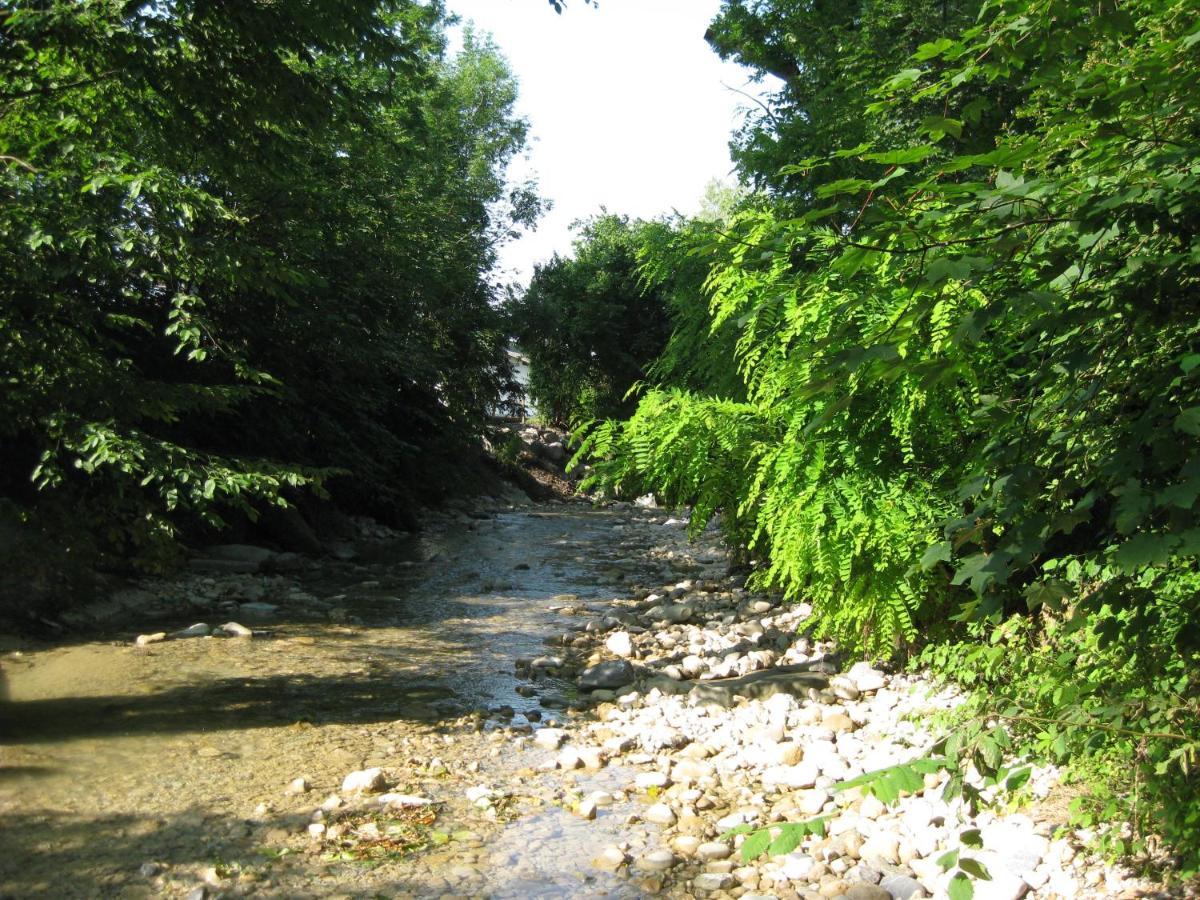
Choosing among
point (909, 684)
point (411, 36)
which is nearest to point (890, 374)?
point (909, 684)

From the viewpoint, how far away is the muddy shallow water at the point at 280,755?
4078 millimetres

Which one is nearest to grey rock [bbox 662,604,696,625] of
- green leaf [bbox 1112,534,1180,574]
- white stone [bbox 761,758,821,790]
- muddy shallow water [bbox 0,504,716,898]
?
muddy shallow water [bbox 0,504,716,898]

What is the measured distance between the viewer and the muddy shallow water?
4078mm

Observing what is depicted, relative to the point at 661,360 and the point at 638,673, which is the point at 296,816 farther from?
the point at 661,360

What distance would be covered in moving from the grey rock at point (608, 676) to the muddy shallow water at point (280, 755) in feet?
0.52

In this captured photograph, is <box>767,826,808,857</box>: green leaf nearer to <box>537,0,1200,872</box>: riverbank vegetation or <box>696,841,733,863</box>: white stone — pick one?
<box>537,0,1200,872</box>: riverbank vegetation

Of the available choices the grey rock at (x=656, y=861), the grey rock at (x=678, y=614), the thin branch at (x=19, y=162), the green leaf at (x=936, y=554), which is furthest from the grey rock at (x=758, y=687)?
the thin branch at (x=19, y=162)

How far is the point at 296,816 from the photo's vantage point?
15.1 feet

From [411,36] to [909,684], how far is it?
13.8 m

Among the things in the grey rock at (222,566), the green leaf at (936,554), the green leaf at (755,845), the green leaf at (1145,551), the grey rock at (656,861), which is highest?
the green leaf at (1145,551)

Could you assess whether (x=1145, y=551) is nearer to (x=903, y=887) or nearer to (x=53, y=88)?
(x=903, y=887)

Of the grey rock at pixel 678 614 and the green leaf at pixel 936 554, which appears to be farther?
the grey rock at pixel 678 614

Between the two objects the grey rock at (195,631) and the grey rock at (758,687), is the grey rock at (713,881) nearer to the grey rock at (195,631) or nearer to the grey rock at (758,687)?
the grey rock at (758,687)

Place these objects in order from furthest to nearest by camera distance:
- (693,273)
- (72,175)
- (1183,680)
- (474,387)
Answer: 1. (474,387)
2. (693,273)
3. (72,175)
4. (1183,680)
